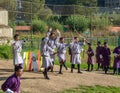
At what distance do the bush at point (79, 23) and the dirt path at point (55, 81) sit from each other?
30343 millimetres

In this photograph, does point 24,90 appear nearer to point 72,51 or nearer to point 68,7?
point 72,51

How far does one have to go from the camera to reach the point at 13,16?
157ft

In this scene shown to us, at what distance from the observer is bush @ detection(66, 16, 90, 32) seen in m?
50.1

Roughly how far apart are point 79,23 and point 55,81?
3690 cm

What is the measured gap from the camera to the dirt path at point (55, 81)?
15125mm

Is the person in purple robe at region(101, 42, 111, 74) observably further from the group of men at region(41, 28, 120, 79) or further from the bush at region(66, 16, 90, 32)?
the bush at region(66, 16, 90, 32)

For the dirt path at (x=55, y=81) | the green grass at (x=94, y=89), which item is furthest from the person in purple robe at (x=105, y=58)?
the green grass at (x=94, y=89)

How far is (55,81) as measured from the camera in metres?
16.4

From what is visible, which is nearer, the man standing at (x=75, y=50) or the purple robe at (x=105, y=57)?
the man standing at (x=75, y=50)

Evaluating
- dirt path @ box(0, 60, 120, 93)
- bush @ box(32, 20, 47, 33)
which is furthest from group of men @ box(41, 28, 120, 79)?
bush @ box(32, 20, 47, 33)

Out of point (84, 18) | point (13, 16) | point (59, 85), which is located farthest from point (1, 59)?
point (84, 18)

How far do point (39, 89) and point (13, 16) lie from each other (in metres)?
33.6

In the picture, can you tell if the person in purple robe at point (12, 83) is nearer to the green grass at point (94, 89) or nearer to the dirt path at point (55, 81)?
the dirt path at point (55, 81)

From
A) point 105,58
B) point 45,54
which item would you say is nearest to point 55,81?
point 45,54
